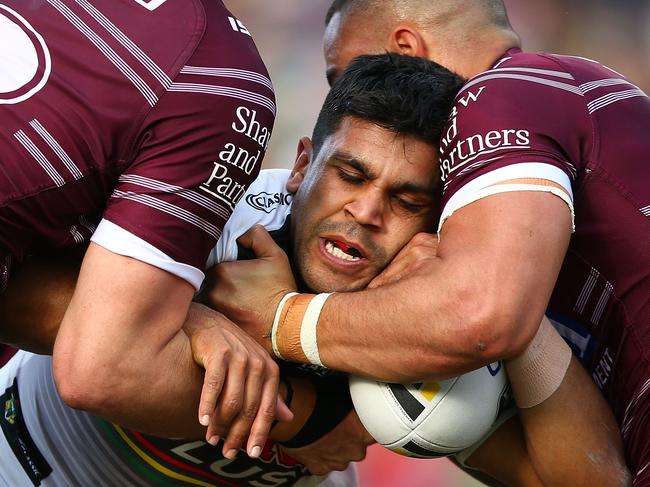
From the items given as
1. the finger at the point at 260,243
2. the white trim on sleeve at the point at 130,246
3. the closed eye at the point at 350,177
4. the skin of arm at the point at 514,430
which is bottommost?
the skin of arm at the point at 514,430

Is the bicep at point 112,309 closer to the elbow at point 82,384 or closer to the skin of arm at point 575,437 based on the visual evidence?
the elbow at point 82,384

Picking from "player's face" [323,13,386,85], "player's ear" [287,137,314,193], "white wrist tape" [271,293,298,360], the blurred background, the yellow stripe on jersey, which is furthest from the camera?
the blurred background

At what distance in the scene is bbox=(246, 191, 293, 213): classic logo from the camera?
10.5 ft

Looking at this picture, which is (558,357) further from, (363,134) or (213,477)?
(213,477)

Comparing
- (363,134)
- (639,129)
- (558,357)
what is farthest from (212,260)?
(639,129)

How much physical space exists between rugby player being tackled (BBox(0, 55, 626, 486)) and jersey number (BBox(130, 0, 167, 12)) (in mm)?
710

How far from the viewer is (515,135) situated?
8.23ft

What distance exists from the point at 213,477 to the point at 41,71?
1.41 m

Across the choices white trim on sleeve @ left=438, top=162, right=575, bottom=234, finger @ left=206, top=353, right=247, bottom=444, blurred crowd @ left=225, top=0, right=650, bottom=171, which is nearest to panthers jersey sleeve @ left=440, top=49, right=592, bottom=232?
white trim on sleeve @ left=438, top=162, right=575, bottom=234

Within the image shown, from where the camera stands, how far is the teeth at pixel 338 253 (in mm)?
2984

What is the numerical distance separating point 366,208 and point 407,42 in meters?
0.93

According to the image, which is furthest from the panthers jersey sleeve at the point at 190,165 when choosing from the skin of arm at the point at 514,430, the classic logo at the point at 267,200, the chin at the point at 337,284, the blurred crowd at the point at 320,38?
the blurred crowd at the point at 320,38

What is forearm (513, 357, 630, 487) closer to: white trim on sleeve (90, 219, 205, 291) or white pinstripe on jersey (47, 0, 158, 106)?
white trim on sleeve (90, 219, 205, 291)

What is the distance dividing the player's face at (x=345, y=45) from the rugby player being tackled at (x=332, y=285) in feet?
1.44
